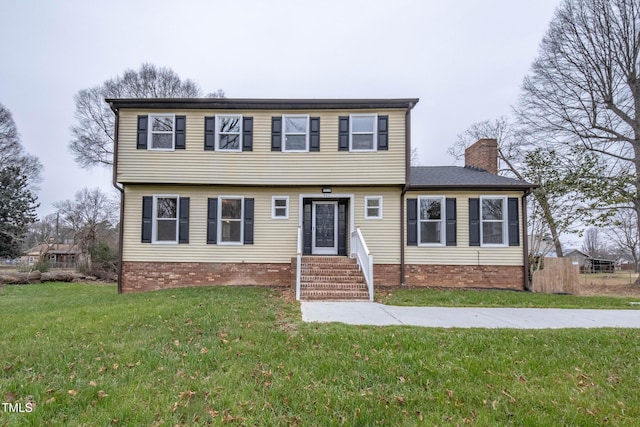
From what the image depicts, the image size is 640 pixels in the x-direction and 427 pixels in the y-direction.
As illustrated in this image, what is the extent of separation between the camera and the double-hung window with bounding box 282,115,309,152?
1074cm

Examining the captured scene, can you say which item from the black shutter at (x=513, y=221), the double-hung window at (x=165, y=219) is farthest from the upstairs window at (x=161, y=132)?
the black shutter at (x=513, y=221)

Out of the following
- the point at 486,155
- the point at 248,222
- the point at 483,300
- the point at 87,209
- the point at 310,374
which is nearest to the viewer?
the point at 310,374

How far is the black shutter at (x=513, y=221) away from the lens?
35.2 ft

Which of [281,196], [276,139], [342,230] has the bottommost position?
[342,230]

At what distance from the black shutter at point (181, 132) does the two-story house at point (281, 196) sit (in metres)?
0.03

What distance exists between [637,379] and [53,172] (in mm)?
41677

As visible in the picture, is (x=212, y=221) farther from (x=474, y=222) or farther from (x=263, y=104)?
(x=474, y=222)

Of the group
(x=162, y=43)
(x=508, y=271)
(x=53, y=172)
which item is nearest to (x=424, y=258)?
(x=508, y=271)

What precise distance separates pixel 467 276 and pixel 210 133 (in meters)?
9.43

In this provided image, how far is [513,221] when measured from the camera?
10.8 metres

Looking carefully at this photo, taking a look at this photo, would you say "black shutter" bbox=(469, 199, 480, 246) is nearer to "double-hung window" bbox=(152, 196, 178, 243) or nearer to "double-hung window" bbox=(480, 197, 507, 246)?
"double-hung window" bbox=(480, 197, 507, 246)

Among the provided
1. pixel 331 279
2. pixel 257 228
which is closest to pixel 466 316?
pixel 331 279

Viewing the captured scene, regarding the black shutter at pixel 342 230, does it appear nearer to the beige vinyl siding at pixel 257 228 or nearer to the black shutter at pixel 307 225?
the beige vinyl siding at pixel 257 228

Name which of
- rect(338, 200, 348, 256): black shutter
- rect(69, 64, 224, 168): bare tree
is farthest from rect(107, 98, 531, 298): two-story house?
rect(69, 64, 224, 168): bare tree
